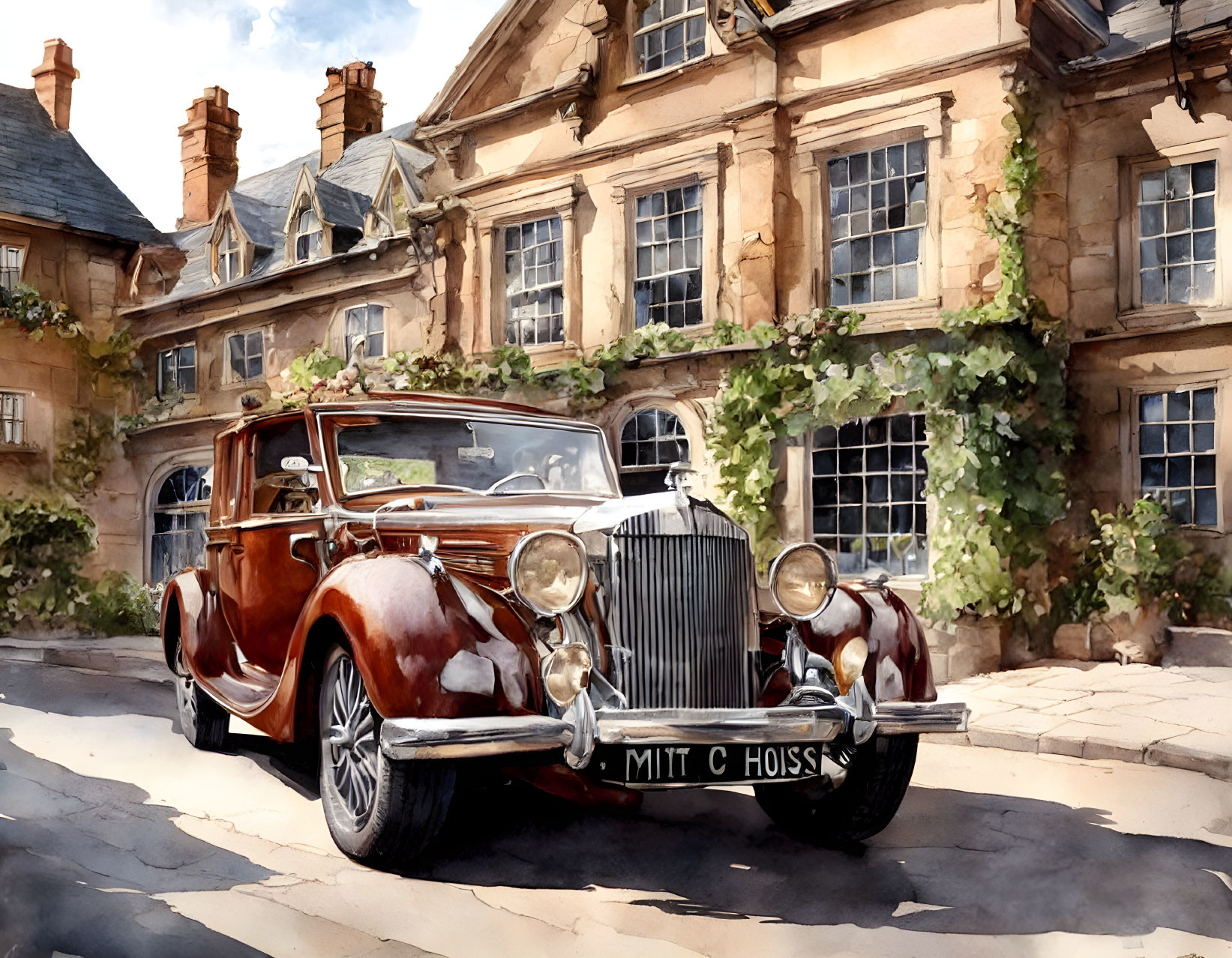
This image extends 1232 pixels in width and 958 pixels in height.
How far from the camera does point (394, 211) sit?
1025cm

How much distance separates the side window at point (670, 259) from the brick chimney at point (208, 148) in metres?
5.50

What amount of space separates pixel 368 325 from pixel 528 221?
5.77 feet

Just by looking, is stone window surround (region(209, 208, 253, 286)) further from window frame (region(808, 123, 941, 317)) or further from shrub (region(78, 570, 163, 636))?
window frame (region(808, 123, 941, 317))

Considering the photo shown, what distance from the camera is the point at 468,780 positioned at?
3393 millimetres

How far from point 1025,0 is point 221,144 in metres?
6.61

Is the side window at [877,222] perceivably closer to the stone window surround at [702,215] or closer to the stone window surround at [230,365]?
the stone window surround at [702,215]

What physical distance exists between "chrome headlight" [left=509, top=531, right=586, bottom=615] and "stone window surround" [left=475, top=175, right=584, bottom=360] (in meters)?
6.40

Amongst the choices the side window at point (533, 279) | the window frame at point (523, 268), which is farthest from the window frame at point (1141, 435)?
the side window at point (533, 279)

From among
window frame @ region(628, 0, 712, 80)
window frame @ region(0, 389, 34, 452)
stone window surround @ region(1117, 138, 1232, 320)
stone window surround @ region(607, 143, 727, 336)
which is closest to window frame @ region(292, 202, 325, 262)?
stone window surround @ region(607, 143, 727, 336)

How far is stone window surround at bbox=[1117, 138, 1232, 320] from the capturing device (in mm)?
7887

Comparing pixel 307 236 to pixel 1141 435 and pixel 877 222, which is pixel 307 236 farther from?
pixel 1141 435

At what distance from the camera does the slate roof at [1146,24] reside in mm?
8125

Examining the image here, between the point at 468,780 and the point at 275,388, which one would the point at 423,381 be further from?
the point at 468,780

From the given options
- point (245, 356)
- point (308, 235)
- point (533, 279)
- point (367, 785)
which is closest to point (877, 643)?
point (367, 785)
